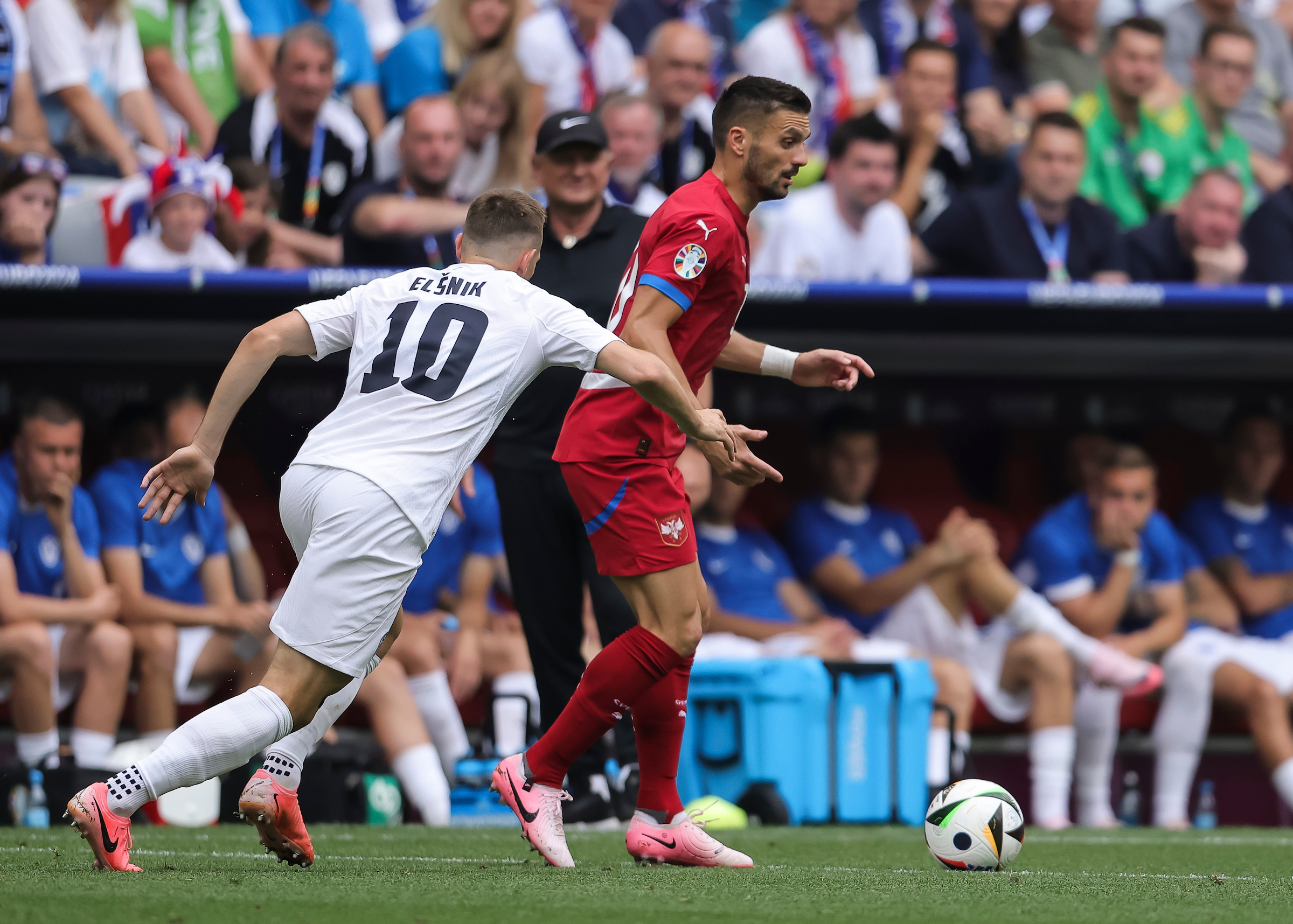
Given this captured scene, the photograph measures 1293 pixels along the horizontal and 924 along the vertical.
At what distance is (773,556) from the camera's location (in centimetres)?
799

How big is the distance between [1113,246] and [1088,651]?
206 cm

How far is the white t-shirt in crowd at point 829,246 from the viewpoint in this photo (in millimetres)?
7867

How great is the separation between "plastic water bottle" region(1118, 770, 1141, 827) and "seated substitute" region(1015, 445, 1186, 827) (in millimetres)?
84

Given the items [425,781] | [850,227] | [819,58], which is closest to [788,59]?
[819,58]

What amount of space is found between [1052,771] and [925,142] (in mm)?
3330

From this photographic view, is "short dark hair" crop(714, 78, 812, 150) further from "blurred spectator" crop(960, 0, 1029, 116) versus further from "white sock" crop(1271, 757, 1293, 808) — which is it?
"blurred spectator" crop(960, 0, 1029, 116)

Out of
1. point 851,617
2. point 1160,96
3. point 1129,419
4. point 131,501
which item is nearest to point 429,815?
point 131,501

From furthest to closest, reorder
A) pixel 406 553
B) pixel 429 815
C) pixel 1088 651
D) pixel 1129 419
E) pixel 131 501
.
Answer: pixel 1129 419 → pixel 1088 651 → pixel 131 501 → pixel 429 815 → pixel 406 553

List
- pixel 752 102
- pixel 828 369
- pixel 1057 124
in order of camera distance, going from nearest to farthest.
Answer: pixel 752 102 → pixel 828 369 → pixel 1057 124

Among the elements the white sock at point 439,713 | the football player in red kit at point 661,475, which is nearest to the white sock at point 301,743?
the football player in red kit at point 661,475

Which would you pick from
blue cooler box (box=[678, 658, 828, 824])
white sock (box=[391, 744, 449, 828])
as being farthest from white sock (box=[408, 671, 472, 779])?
blue cooler box (box=[678, 658, 828, 824])

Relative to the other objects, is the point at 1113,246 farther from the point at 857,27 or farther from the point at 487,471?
the point at 487,471

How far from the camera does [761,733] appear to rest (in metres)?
6.94

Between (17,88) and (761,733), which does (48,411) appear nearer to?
(17,88)
